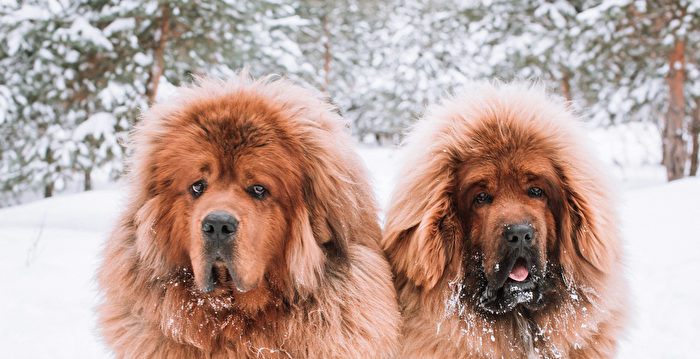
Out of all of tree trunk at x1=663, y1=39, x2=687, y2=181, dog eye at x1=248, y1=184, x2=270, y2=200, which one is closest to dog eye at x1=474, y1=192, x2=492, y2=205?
dog eye at x1=248, y1=184, x2=270, y2=200

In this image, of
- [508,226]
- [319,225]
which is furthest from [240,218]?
[508,226]

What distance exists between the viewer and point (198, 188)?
8.67 ft

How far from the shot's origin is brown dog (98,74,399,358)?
8.55ft

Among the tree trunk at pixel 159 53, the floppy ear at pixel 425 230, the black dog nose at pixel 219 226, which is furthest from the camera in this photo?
the tree trunk at pixel 159 53

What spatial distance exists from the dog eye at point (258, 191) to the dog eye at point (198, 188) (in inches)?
9.3

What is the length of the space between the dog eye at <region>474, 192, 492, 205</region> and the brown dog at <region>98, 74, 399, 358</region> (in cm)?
71

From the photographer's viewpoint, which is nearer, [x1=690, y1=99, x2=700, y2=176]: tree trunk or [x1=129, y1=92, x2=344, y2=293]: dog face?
[x1=129, y1=92, x2=344, y2=293]: dog face

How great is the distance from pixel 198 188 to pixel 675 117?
12.6m

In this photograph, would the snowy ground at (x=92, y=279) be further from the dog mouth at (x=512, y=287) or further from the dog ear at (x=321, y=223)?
the dog mouth at (x=512, y=287)

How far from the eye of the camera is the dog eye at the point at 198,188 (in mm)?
2637

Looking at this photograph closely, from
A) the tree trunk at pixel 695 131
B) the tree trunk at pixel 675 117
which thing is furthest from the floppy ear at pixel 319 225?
the tree trunk at pixel 695 131

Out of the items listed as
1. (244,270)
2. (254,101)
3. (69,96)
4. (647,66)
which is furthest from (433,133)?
(647,66)

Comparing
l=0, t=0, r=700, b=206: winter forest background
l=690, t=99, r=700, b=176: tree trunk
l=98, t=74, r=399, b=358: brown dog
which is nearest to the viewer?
l=98, t=74, r=399, b=358: brown dog

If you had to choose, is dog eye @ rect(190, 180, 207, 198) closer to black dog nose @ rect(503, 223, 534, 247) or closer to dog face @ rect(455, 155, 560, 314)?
dog face @ rect(455, 155, 560, 314)
